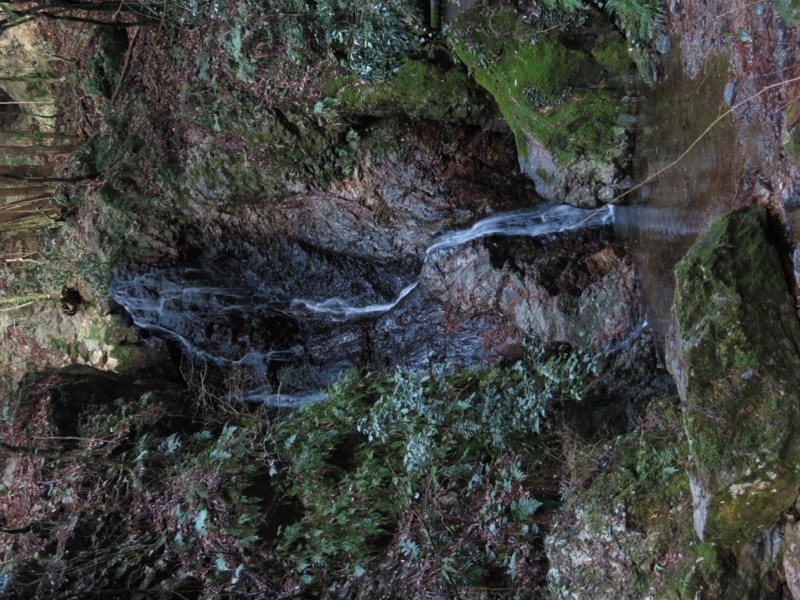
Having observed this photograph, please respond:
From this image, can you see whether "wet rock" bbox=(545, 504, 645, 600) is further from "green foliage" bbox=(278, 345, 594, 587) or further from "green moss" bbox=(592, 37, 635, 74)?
"green moss" bbox=(592, 37, 635, 74)

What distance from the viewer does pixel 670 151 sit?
5.14 metres

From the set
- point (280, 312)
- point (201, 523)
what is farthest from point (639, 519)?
point (280, 312)

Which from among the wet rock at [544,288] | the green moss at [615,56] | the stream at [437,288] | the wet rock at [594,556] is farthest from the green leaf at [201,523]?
the green moss at [615,56]

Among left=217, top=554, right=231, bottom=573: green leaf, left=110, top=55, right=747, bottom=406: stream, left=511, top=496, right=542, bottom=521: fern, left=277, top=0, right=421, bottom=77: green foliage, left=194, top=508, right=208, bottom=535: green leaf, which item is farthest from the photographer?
left=277, top=0, right=421, bottom=77: green foliage

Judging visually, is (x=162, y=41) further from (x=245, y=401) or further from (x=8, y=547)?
(x=8, y=547)

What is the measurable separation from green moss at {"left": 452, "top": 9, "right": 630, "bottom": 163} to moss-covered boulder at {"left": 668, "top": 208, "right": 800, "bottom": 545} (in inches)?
96.9

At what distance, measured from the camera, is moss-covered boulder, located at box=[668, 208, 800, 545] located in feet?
10.2

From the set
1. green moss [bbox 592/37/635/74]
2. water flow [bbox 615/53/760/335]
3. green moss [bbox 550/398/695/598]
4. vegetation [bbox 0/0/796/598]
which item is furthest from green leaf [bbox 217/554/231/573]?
green moss [bbox 592/37/635/74]

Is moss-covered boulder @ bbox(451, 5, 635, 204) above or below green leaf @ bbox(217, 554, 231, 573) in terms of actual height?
above

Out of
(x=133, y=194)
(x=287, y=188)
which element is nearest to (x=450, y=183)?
(x=287, y=188)

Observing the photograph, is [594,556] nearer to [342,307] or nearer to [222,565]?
[222,565]

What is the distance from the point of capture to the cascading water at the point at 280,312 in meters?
8.02

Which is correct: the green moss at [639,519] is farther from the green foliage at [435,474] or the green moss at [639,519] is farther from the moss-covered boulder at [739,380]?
the green foliage at [435,474]

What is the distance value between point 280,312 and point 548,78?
4920mm
